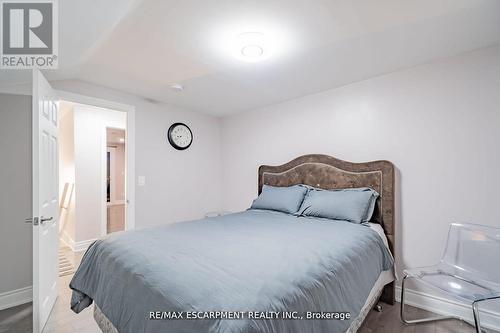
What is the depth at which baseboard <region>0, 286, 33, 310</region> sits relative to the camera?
227 cm

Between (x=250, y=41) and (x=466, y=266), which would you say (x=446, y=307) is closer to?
(x=466, y=266)

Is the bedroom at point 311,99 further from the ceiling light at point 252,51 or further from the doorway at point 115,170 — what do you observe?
the doorway at point 115,170

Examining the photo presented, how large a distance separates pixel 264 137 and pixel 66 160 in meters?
3.53

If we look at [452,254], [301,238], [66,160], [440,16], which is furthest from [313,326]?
[66,160]

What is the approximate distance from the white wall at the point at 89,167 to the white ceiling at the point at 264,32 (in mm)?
1671

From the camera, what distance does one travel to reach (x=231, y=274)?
116 centimetres

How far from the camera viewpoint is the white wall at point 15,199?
2.32 meters

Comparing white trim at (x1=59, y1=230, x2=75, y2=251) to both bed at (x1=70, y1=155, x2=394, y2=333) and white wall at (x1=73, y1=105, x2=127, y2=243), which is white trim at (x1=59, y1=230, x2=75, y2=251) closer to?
white wall at (x1=73, y1=105, x2=127, y2=243)

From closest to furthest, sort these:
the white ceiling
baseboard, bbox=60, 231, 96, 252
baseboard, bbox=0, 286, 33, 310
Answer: the white ceiling, baseboard, bbox=0, 286, 33, 310, baseboard, bbox=60, 231, 96, 252

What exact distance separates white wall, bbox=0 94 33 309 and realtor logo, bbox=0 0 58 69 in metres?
0.69

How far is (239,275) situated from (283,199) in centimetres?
175

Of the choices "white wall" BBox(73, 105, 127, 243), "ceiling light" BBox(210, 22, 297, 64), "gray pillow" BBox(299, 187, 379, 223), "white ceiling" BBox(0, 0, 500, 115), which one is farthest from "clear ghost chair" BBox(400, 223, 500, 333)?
"white wall" BBox(73, 105, 127, 243)

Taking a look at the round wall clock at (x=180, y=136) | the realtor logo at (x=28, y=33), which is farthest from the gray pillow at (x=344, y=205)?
the realtor logo at (x=28, y=33)

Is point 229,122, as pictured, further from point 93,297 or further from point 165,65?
point 93,297
